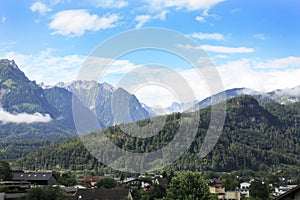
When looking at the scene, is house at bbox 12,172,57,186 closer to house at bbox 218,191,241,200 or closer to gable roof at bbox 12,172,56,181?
gable roof at bbox 12,172,56,181

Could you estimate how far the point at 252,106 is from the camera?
191000 millimetres

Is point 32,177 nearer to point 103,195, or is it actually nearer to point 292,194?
point 103,195

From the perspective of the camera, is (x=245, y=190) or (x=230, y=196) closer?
(x=230, y=196)

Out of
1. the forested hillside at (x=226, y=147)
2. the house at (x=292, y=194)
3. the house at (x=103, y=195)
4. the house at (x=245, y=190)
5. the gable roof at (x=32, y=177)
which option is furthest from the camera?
the forested hillside at (x=226, y=147)

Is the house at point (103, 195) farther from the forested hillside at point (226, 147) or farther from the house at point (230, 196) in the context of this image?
the forested hillside at point (226, 147)

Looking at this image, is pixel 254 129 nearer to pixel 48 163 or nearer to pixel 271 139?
pixel 271 139

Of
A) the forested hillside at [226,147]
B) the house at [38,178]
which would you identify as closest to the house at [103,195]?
the house at [38,178]

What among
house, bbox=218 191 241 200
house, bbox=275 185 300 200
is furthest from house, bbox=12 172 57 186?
house, bbox=275 185 300 200

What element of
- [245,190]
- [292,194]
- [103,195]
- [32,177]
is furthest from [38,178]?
[292,194]

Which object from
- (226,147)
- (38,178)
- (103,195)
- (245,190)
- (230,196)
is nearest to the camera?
(103,195)

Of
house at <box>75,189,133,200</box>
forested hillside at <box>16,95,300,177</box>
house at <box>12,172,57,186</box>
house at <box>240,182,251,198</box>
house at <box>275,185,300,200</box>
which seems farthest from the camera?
forested hillside at <box>16,95,300,177</box>

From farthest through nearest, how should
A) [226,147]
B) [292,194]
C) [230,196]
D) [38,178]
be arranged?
[226,147], [38,178], [230,196], [292,194]

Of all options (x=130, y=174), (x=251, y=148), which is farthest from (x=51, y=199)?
(x=251, y=148)

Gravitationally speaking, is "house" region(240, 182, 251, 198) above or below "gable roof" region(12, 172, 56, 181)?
below
